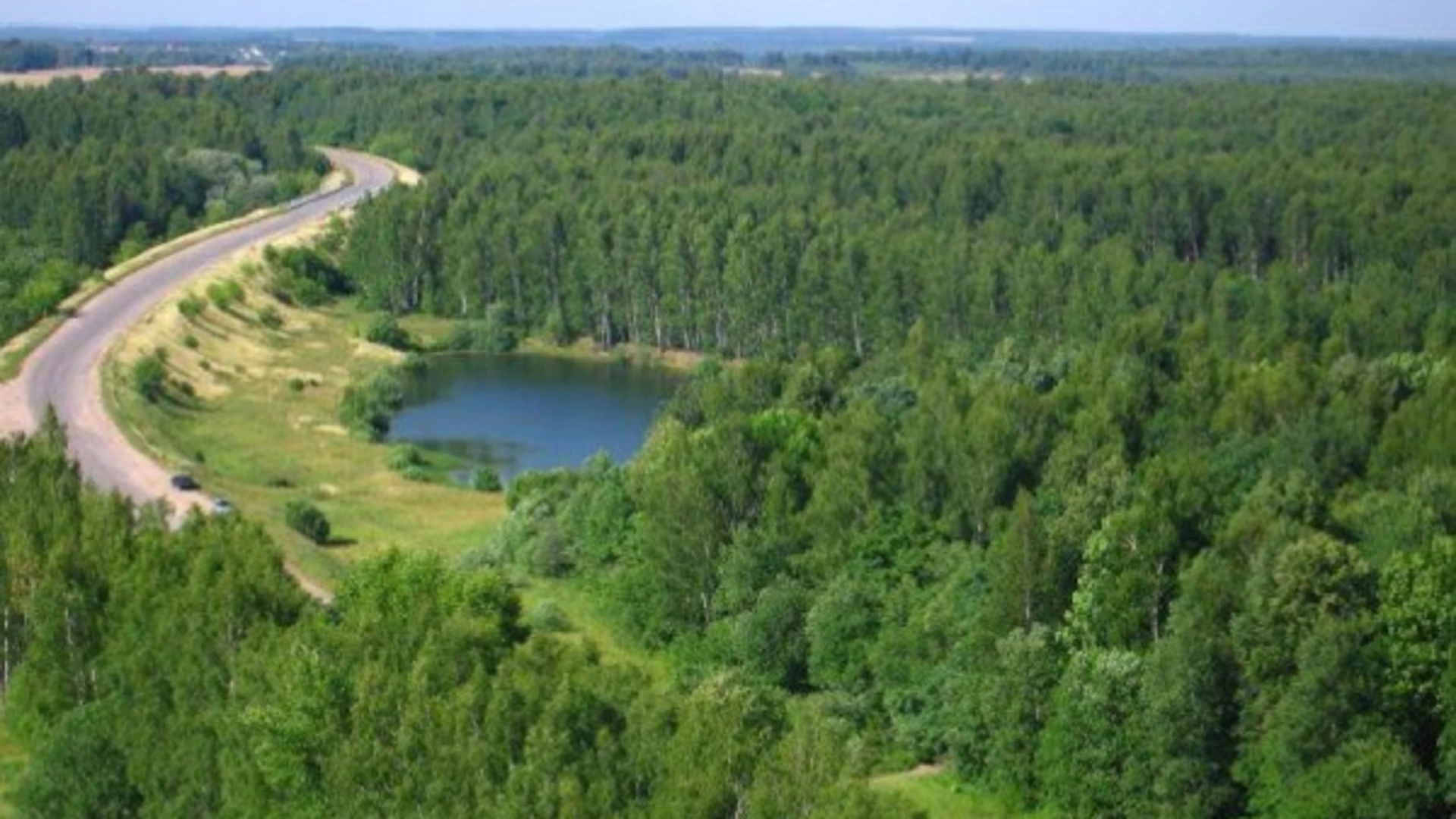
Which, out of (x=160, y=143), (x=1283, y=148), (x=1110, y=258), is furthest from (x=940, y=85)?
(x=1110, y=258)

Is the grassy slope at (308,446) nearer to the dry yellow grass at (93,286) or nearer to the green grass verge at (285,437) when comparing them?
the green grass verge at (285,437)

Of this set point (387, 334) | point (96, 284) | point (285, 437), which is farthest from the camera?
point (387, 334)

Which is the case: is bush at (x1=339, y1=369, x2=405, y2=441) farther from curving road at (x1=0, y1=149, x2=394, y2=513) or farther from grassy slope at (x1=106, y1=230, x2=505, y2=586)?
curving road at (x1=0, y1=149, x2=394, y2=513)

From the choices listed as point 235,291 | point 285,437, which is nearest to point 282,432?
point 285,437

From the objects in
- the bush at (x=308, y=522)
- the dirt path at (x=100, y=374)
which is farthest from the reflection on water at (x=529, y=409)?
the bush at (x=308, y=522)

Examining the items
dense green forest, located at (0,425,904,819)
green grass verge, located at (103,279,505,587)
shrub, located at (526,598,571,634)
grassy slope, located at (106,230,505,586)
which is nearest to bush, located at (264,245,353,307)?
grassy slope, located at (106,230,505,586)

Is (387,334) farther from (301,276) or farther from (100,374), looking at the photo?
(100,374)
